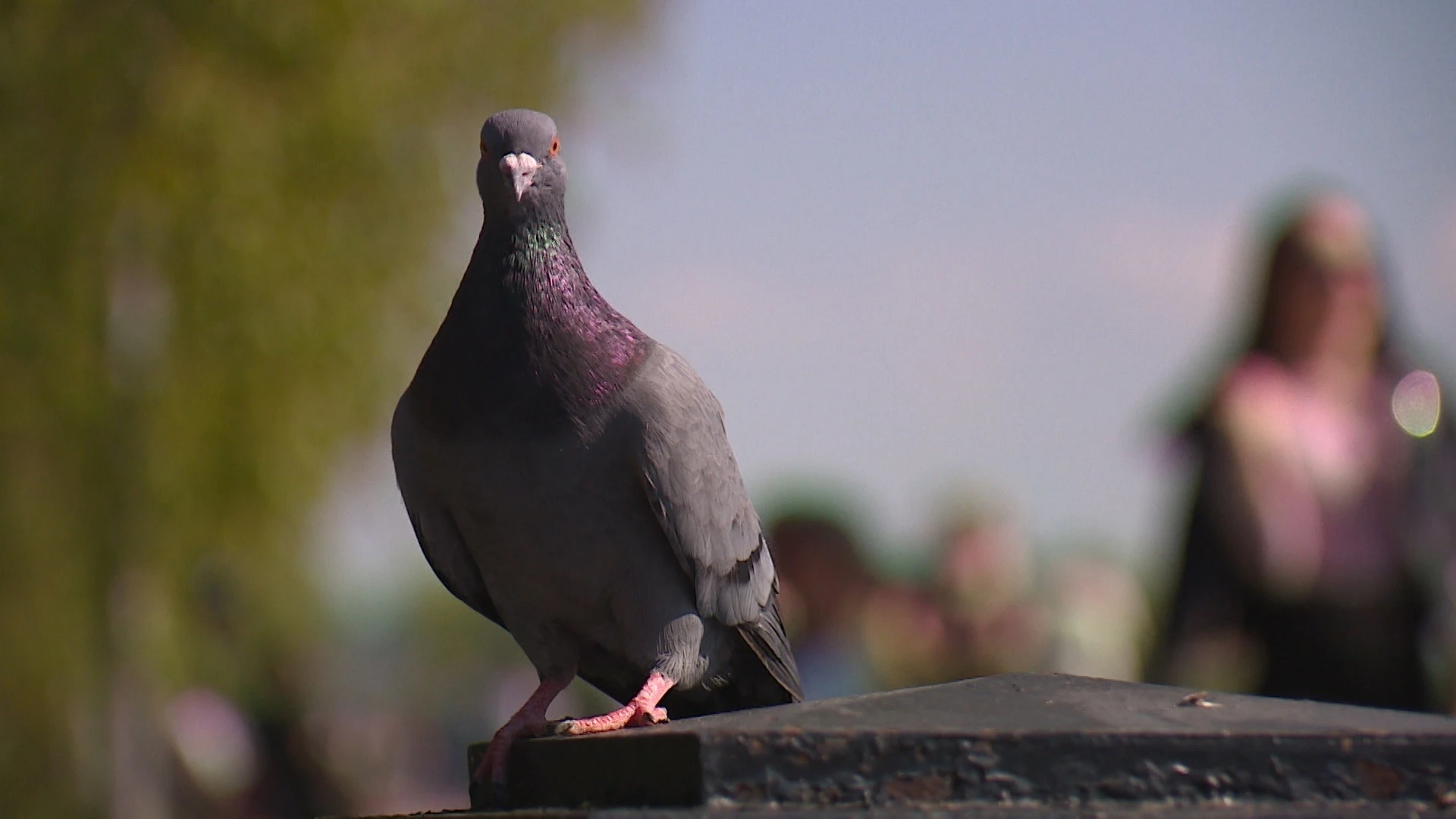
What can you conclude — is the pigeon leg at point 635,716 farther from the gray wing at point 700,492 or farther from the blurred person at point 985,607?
the blurred person at point 985,607

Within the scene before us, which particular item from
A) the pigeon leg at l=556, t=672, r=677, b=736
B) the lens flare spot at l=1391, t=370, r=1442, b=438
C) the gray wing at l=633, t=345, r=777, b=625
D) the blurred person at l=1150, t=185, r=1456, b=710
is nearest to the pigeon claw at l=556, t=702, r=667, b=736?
the pigeon leg at l=556, t=672, r=677, b=736

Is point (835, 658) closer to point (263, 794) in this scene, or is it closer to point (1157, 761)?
point (1157, 761)

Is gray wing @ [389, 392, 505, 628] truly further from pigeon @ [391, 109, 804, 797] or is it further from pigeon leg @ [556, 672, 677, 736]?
pigeon leg @ [556, 672, 677, 736]

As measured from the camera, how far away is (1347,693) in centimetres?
445

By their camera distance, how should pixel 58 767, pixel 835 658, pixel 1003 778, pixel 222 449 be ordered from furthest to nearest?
pixel 58 767 → pixel 222 449 → pixel 835 658 → pixel 1003 778

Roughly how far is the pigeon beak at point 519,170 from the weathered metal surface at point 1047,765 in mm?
1269

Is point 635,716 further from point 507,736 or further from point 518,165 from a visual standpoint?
point 518,165

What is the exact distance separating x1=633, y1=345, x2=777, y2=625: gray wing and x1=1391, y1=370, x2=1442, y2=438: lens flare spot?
6.63 ft

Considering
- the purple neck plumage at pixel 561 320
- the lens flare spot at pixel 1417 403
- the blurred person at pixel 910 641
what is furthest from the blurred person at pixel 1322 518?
the blurred person at pixel 910 641

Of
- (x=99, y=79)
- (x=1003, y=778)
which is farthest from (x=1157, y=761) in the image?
(x=99, y=79)

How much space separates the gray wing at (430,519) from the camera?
3389 millimetres

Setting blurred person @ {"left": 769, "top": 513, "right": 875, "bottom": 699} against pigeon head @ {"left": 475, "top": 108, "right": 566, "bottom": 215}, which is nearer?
pigeon head @ {"left": 475, "top": 108, "right": 566, "bottom": 215}

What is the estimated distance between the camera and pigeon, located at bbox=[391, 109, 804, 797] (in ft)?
10.4

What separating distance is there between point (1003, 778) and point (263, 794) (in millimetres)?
9205
